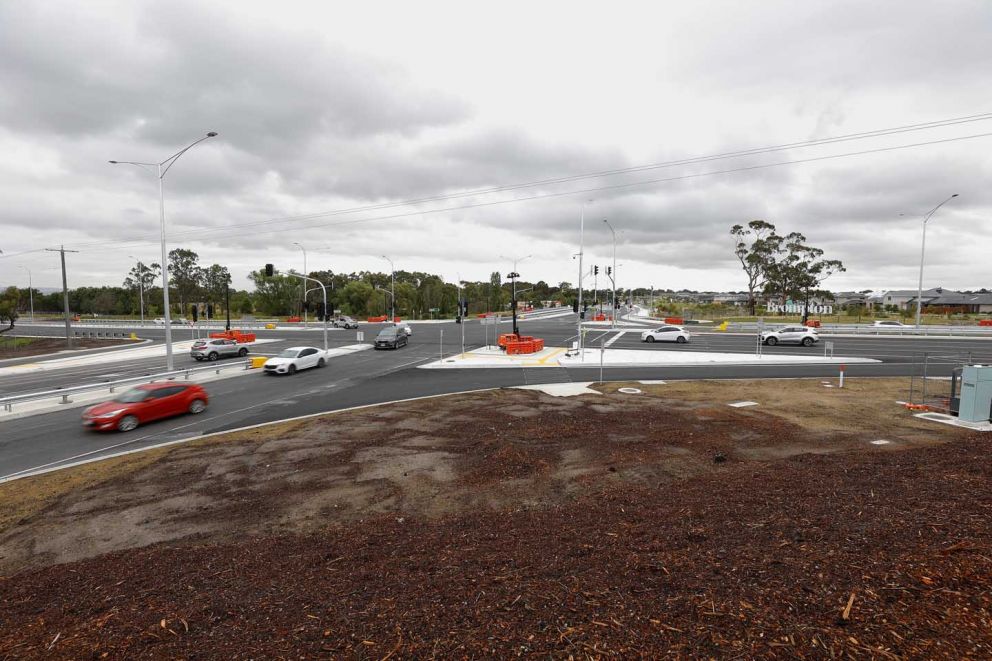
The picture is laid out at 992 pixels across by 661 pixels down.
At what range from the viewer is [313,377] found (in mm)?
25469

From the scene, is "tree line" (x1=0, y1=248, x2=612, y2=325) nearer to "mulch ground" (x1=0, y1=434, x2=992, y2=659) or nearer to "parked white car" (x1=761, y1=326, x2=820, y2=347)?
"parked white car" (x1=761, y1=326, x2=820, y2=347)

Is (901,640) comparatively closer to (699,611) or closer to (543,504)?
(699,611)

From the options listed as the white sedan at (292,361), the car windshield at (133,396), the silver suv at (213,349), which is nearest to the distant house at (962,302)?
the white sedan at (292,361)

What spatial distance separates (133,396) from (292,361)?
434 inches

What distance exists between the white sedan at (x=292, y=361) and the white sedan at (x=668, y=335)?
28180 millimetres

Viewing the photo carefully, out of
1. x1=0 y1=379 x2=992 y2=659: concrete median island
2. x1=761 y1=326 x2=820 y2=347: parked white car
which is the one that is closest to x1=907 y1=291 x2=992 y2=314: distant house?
x1=761 y1=326 x2=820 y2=347: parked white car

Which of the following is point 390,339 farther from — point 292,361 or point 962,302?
point 962,302

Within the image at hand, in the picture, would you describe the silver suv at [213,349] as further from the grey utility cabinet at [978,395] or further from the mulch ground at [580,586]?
the grey utility cabinet at [978,395]

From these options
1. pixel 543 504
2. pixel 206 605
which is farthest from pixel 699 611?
pixel 206 605

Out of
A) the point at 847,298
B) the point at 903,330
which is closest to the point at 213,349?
the point at 903,330

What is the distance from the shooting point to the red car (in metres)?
14.6

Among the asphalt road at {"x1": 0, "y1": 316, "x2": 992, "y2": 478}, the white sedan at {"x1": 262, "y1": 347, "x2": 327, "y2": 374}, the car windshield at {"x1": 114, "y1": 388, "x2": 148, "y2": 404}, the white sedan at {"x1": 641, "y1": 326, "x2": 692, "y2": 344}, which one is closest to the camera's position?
the asphalt road at {"x1": 0, "y1": 316, "x2": 992, "y2": 478}

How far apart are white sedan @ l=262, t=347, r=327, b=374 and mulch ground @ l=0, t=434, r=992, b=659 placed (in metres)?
21.0

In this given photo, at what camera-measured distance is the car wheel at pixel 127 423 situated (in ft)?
48.6
